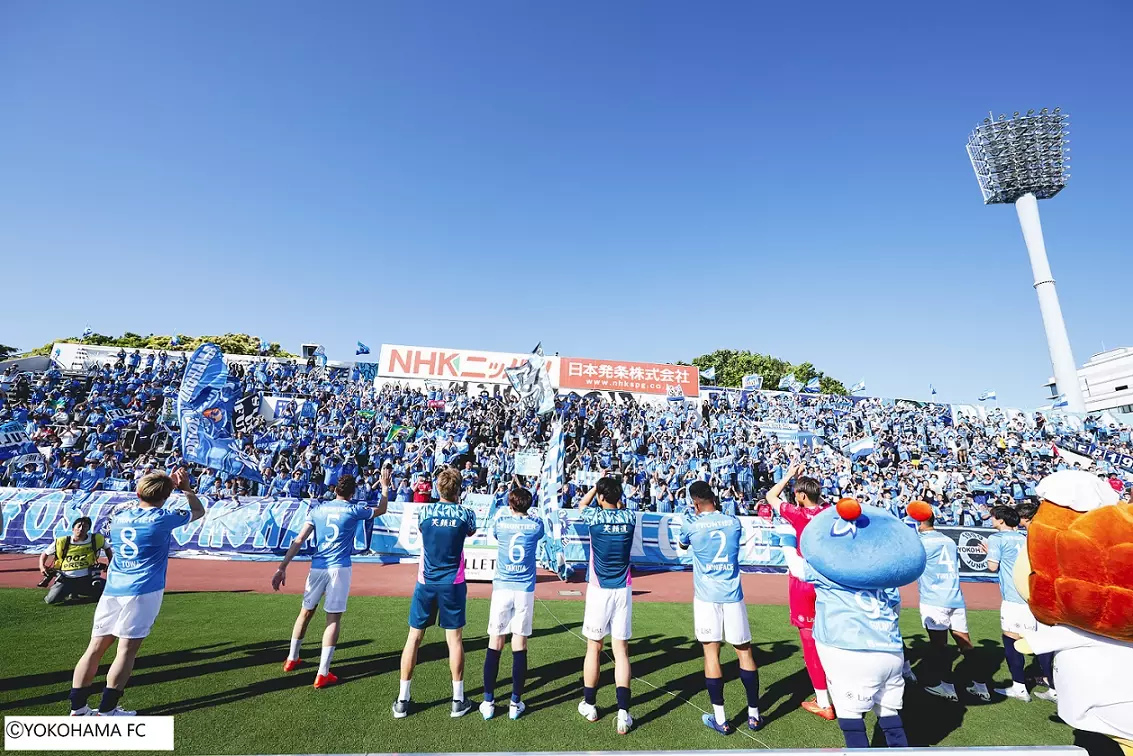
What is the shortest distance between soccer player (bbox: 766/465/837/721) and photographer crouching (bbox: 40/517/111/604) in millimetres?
10972

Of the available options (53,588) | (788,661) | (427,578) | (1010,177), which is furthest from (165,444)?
(1010,177)

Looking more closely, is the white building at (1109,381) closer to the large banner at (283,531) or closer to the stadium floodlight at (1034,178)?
the stadium floodlight at (1034,178)

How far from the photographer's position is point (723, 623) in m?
5.05

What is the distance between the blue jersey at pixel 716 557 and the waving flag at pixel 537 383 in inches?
368

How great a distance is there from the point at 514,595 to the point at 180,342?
50.1 meters

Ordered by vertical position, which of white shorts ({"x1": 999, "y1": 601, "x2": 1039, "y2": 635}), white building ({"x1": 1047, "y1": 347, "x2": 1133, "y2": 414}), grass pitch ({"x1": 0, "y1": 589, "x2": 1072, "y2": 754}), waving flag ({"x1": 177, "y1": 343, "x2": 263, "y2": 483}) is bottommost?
grass pitch ({"x1": 0, "y1": 589, "x2": 1072, "y2": 754})

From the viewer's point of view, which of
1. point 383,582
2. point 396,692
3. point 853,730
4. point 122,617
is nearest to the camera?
point 853,730

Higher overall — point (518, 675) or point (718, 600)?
point (718, 600)

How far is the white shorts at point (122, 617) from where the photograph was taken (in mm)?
4434

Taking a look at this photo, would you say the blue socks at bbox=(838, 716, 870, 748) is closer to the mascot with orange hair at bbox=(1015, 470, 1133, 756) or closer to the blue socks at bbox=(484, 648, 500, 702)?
the mascot with orange hair at bbox=(1015, 470, 1133, 756)

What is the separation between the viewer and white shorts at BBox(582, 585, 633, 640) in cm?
502

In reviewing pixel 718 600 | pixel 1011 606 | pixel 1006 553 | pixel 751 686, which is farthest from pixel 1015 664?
pixel 718 600

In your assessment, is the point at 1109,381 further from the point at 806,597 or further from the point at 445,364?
the point at 806,597

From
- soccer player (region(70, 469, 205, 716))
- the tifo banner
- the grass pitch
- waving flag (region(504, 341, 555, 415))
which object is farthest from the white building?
soccer player (region(70, 469, 205, 716))
